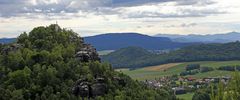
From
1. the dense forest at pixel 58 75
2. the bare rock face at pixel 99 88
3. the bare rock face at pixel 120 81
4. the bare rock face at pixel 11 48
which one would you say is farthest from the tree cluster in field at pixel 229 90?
the bare rock face at pixel 11 48

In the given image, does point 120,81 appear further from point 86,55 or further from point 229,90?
point 229,90

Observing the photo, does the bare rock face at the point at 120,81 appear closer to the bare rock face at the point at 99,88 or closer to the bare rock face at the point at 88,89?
the bare rock face at the point at 99,88

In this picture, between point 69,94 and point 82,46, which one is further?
point 82,46

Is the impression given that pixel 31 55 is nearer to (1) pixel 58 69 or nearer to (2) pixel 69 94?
(1) pixel 58 69

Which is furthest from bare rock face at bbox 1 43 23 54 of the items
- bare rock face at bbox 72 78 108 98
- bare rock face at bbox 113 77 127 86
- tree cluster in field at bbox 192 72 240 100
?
tree cluster in field at bbox 192 72 240 100

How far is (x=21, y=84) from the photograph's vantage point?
111000 millimetres

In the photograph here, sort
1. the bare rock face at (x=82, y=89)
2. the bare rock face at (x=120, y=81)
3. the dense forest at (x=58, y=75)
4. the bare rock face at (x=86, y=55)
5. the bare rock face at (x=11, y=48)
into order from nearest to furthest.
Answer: the bare rock face at (x=82, y=89) → the dense forest at (x=58, y=75) → the bare rock face at (x=120, y=81) → the bare rock face at (x=86, y=55) → the bare rock face at (x=11, y=48)

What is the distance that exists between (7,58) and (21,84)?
18254 millimetres

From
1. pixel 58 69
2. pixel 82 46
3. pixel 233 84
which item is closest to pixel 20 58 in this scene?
pixel 58 69

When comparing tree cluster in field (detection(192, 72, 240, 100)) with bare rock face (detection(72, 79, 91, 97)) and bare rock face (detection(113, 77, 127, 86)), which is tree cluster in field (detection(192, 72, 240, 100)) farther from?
bare rock face (detection(113, 77, 127, 86))

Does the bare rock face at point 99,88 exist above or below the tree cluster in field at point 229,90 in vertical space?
below

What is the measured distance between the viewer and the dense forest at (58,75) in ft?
348

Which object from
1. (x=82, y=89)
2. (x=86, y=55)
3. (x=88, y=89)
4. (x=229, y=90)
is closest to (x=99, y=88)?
(x=88, y=89)

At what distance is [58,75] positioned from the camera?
115 meters
